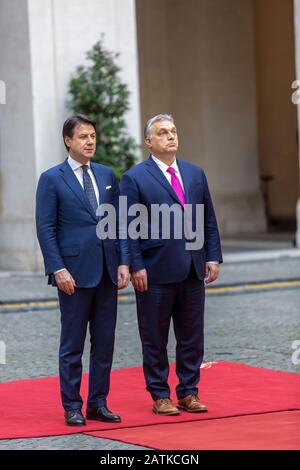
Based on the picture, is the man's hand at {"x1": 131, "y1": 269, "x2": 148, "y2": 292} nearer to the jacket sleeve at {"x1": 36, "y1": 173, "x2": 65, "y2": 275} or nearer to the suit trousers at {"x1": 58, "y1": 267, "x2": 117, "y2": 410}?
the suit trousers at {"x1": 58, "y1": 267, "x2": 117, "y2": 410}

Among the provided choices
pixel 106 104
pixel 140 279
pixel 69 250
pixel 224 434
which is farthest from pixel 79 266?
pixel 106 104

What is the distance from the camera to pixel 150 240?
26.7ft

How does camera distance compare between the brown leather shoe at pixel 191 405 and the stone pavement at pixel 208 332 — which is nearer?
the brown leather shoe at pixel 191 405

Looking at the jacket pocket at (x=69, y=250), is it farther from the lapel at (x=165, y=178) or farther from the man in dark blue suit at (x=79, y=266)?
the lapel at (x=165, y=178)

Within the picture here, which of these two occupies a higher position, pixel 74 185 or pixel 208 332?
pixel 74 185

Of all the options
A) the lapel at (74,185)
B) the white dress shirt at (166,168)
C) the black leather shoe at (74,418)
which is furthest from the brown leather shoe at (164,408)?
the white dress shirt at (166,168)

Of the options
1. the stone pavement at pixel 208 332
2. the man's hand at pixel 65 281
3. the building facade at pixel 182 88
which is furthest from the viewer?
the building facade at pixel 182 88

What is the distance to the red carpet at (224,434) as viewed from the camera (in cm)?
692

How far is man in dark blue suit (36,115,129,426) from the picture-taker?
26.0ft

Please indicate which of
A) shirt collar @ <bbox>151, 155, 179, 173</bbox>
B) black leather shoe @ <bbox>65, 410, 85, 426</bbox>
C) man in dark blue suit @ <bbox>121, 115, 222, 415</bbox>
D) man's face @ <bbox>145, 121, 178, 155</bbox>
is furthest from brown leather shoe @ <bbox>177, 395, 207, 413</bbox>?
man's face @ <bbox>145, 121, 178, 155</bbox>

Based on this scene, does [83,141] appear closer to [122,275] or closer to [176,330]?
[122,275]

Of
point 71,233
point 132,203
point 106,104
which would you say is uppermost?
point 106,104

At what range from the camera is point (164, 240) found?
26.8 feet

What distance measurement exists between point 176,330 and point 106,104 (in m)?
9.69
